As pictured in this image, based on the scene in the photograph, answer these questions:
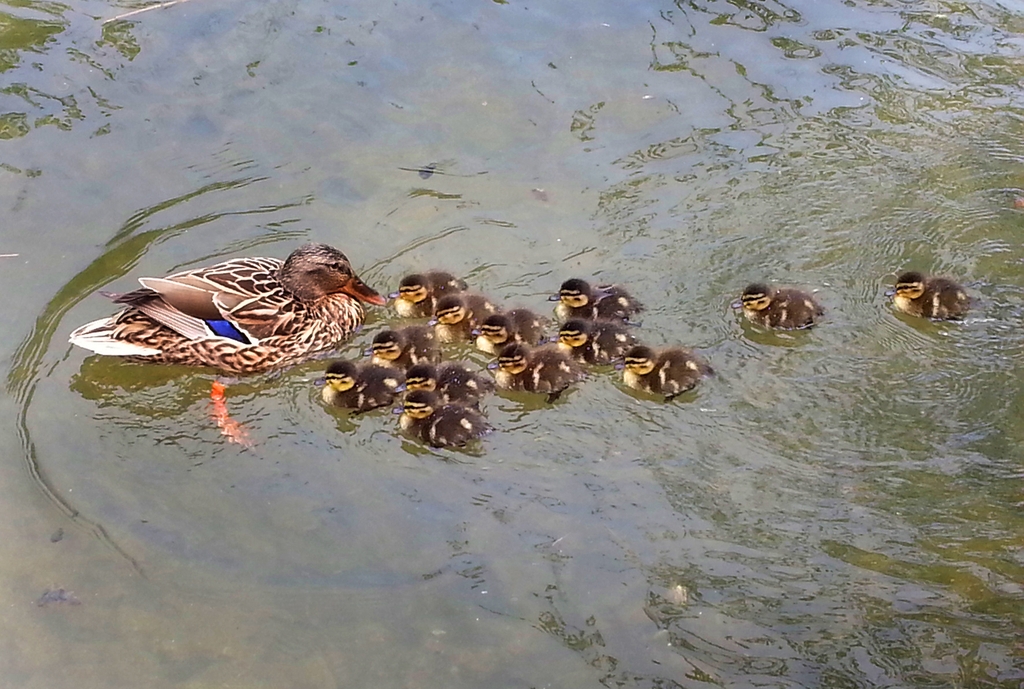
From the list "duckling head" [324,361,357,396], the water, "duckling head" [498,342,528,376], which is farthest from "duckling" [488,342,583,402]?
"duckling head" [324,361,357,396]

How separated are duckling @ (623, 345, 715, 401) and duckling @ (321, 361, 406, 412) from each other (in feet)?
2.94

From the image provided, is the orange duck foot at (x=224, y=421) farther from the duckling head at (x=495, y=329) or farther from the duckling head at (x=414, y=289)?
the duckling head at (x=495, y=329)

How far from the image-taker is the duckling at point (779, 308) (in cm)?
391

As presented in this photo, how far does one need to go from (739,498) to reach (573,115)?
8.33ft

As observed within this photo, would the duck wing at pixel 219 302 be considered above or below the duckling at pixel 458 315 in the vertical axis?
above

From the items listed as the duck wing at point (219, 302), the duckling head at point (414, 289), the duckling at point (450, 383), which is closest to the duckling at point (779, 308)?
the duckling at point (450, 383)

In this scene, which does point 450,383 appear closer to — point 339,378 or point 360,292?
point 339,378

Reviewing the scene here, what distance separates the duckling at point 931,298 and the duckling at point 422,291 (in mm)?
1808

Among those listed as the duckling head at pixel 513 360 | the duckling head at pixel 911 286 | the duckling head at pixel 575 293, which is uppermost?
Answer: the duckling head at pixel 911 286

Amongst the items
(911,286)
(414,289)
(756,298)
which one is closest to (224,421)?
(414,289)

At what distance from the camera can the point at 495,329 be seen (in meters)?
3.86

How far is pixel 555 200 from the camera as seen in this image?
4570 millimetres

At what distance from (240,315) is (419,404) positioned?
2.74 ft

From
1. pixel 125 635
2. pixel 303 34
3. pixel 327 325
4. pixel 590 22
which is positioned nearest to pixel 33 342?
pixel 327 325
